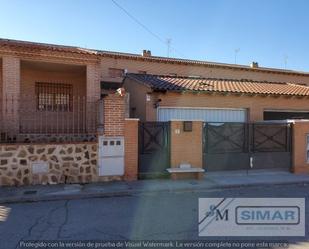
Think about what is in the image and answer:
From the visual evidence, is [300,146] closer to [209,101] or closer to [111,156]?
[209,101]

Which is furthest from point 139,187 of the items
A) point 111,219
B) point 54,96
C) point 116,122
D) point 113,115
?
point 54,96

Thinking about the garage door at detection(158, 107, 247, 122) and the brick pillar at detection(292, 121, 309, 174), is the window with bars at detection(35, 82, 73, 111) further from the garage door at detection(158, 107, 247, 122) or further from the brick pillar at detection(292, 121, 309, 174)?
the brick pillar at detection(292, 121, 309, 174)

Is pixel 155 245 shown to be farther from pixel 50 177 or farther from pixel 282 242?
pixel 50 177

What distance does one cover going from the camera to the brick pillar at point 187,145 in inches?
448

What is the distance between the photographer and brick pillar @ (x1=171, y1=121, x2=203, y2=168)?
1138 cm

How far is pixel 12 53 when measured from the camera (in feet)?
40.8

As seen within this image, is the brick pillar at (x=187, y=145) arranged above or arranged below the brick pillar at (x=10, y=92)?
below

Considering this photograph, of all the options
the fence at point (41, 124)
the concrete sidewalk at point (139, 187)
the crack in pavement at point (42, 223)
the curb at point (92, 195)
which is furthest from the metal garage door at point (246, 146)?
the crack in pavement at point (42, 223)

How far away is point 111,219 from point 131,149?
4349 millimetres

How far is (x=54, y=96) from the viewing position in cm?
1577

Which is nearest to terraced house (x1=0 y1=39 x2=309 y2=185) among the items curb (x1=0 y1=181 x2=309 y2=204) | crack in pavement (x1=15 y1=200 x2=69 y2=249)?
curb (x1=0 y1=181 x2=309 y2=204)

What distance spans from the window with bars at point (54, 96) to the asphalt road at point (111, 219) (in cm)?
808

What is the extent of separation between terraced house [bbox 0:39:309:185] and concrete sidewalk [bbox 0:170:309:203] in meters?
0.52

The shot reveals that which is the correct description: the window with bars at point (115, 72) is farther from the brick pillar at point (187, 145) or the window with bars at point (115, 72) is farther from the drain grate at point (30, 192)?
the drain grate at point (30, 192)
